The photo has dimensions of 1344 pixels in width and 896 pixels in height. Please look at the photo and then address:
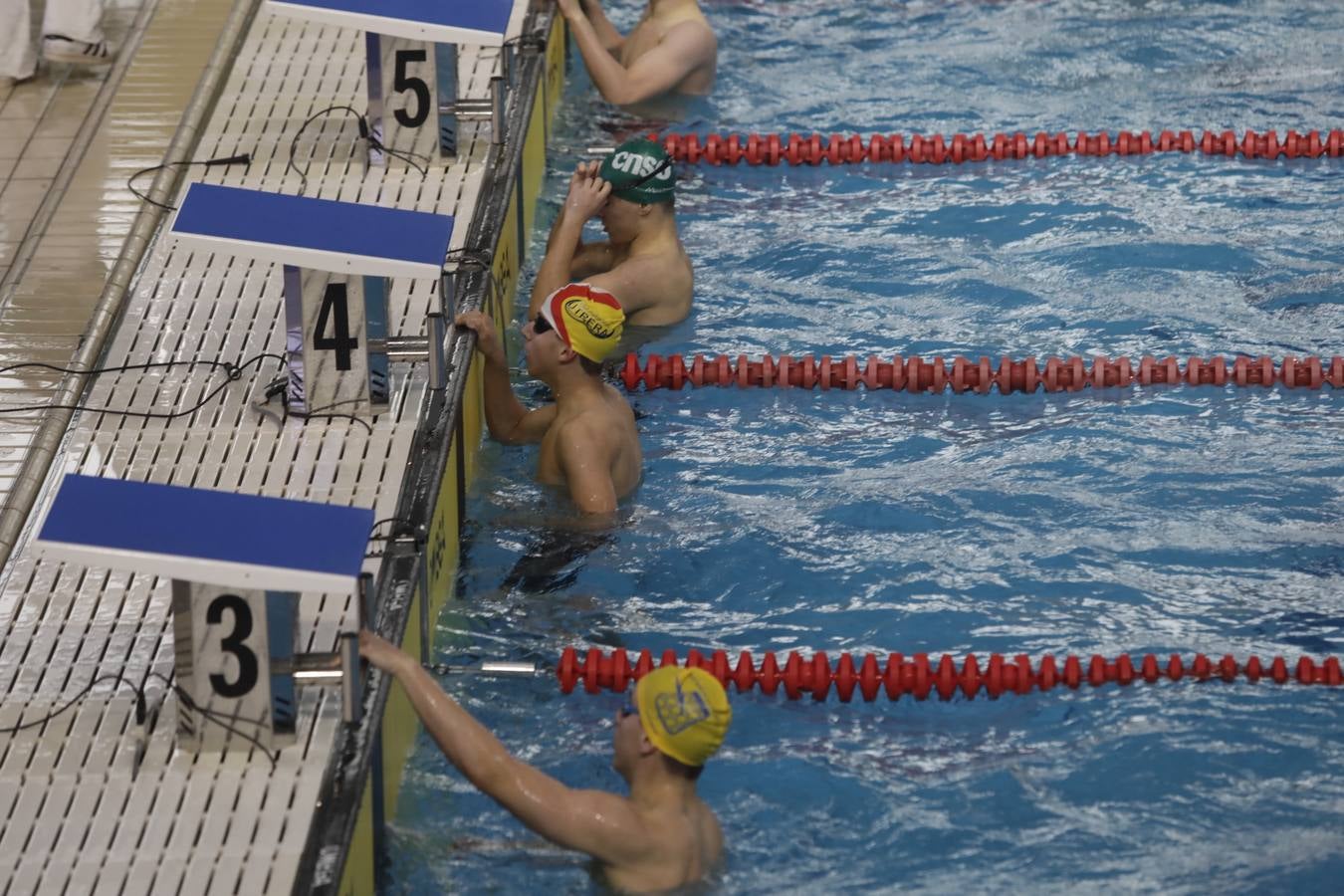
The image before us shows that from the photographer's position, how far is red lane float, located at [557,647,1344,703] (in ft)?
16.0

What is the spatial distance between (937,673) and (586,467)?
1.14m

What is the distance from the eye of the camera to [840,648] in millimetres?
5152

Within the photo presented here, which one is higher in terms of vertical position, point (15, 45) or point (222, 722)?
point (15, 45)

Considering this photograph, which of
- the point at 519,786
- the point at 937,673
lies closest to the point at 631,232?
the point at 937,673

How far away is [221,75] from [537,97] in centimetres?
121

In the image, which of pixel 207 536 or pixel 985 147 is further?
pixel 985 147

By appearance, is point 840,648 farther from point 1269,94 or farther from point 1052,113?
point 1269,94

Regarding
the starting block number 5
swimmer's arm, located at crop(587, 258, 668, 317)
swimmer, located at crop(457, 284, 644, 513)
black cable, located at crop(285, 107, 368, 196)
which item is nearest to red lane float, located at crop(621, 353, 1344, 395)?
swimmer's arm, located at crop(587, 258, 668, 317)

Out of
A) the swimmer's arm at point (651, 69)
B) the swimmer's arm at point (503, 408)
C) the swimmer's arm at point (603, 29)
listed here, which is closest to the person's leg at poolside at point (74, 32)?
the swimmer's arm at point (651, 69)

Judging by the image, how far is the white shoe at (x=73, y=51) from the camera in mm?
7676

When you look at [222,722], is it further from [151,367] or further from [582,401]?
[151,367]

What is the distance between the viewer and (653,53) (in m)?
8.18

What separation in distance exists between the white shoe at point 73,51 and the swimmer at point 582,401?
9.35 feet

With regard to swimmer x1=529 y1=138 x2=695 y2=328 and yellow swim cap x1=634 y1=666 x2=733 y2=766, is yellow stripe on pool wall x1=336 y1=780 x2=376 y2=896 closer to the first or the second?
yellow swim cap x1=634 y1=666 x2=733 y2=766
